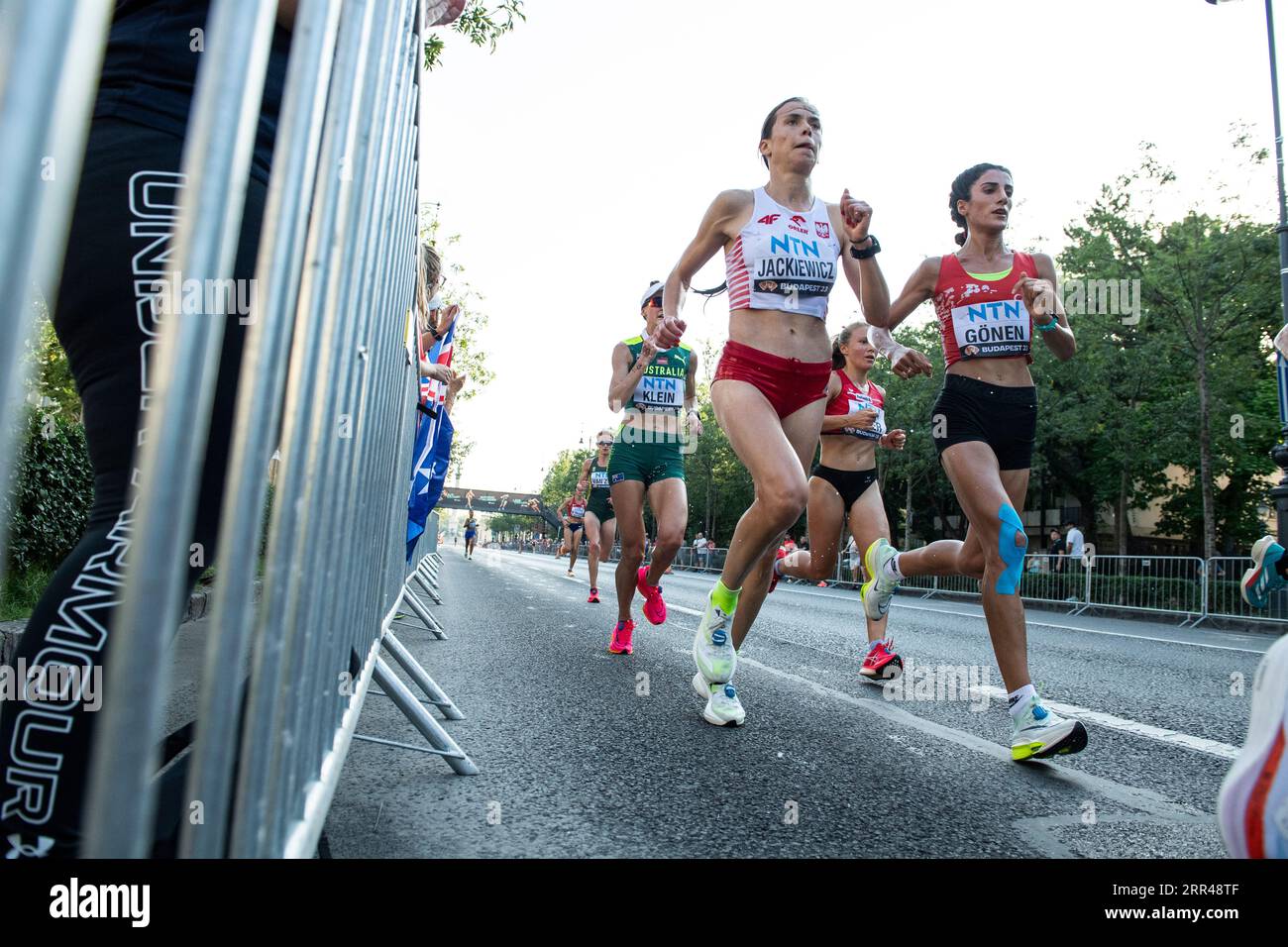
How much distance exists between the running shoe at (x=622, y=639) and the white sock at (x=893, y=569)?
1.86 meters

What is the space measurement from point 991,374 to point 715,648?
1.66 m

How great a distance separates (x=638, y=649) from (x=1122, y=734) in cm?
320

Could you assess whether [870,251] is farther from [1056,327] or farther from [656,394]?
[656,394]

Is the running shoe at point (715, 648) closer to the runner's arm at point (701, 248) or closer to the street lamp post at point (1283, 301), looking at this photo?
the runner's arm at point (701, 248)

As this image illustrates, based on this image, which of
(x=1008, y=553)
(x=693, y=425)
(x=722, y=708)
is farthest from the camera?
(x=693, y=425)

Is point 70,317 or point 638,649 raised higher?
point 70,317

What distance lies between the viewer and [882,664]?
5020 millimetres

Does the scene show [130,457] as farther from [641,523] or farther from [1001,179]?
[641,523]

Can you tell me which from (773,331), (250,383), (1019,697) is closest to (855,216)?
(773,331)

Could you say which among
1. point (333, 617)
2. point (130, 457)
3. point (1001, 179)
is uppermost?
point (1001, 179)

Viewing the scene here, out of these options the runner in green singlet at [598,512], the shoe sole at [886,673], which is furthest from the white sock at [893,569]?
the runner in green singlet at [598,512]

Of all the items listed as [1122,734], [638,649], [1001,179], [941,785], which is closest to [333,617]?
[941,785]

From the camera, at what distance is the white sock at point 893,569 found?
4.93 meters
